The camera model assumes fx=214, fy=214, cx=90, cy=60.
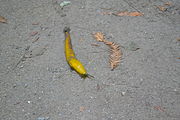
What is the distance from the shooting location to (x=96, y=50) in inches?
109

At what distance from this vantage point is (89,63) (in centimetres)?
265

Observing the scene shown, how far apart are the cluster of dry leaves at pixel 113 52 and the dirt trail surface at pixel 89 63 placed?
0.20 feet

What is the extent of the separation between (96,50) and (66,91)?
26.8 inches

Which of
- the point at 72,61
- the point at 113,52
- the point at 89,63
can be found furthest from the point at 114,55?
the point at 72,61

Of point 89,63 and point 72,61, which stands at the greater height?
point 72,61

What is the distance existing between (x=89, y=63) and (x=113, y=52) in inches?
13.1

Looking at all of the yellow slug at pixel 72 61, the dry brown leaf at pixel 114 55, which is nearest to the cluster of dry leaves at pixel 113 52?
the dry brown leaf at pixel 114 55

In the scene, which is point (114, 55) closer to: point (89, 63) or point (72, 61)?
point (89, 63)

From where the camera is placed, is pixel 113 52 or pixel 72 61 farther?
pixel 113 52

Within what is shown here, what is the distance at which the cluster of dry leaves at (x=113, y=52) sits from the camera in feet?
8.54

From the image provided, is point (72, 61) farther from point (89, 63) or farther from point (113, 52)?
point (113, 52)

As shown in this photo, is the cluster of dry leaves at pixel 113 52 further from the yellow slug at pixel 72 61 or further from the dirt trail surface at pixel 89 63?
the yellow slug at pixel 72 61

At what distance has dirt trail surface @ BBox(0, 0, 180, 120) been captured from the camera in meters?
2.31

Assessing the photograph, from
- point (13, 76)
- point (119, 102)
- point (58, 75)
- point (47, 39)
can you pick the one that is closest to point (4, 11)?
point (47, 39)
